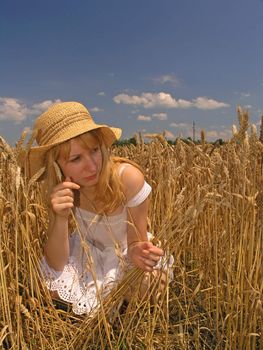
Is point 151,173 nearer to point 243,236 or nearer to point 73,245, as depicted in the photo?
point 73,245

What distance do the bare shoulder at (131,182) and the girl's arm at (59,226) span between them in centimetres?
27

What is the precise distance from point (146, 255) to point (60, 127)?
1.94ft

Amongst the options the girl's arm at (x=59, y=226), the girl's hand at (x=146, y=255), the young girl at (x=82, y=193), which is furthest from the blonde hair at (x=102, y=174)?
the girl's hand at (x=146, y=255)

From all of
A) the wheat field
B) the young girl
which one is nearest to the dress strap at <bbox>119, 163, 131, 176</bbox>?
the young girl

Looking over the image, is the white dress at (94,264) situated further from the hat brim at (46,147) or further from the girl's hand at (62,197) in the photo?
the hat brim at (46,147)

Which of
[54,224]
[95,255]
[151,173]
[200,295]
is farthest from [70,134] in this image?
[151,173]

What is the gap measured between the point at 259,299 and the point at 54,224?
32.2 inches

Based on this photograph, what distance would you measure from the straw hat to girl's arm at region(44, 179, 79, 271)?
0.54 feet

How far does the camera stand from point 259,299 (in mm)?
1207

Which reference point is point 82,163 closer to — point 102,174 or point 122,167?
point 102,174

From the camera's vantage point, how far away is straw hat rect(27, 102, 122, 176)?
5.05ft

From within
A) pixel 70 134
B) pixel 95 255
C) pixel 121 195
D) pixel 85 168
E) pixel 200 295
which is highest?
pixel 70 134

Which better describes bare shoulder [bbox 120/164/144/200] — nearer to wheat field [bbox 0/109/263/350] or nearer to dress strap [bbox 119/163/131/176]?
dress strap [bbox 119/163/131/176]

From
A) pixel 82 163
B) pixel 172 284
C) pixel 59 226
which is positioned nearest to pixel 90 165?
pixel 82 163
